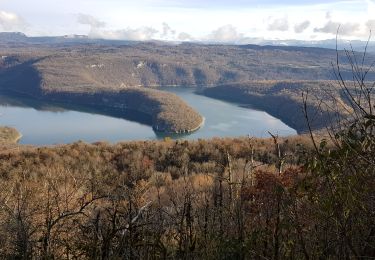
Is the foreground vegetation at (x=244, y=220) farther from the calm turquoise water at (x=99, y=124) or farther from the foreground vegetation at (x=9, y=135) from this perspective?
the foreground vegetation at (x=9, y=135)

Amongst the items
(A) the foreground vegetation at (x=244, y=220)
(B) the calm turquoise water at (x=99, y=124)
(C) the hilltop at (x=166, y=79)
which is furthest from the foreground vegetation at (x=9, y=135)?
(A) the foreground vegetation at (x=244, y=220)

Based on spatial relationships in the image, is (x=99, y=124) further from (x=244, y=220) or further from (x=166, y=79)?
(x=166, y=79)

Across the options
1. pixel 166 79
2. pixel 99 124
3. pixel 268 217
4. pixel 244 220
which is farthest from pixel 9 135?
pixel 166 79

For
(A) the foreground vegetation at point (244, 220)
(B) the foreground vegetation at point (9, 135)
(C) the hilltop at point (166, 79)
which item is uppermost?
(A) the foreground vegetation at point (244, 220)

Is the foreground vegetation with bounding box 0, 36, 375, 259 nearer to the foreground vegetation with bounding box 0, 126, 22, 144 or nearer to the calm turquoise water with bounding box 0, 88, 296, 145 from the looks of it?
the calm turquoise water with bounding box 0, 88, 296, 145

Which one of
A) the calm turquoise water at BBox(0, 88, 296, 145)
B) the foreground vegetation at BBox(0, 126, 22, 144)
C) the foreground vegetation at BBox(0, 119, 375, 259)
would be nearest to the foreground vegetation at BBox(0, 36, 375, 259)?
the foreground vegetation at BBox(0, 119, 375, 259)

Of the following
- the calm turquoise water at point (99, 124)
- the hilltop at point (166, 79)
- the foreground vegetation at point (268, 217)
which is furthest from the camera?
the hilltop at point (166, 79)

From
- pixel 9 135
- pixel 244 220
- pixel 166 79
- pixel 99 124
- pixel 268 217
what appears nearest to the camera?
pixel 268 217

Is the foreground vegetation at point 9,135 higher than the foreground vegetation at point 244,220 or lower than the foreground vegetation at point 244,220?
lower

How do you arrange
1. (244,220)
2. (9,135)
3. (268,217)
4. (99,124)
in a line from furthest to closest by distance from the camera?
(99,124) → (9,135) → (244,220) → (268,217)
